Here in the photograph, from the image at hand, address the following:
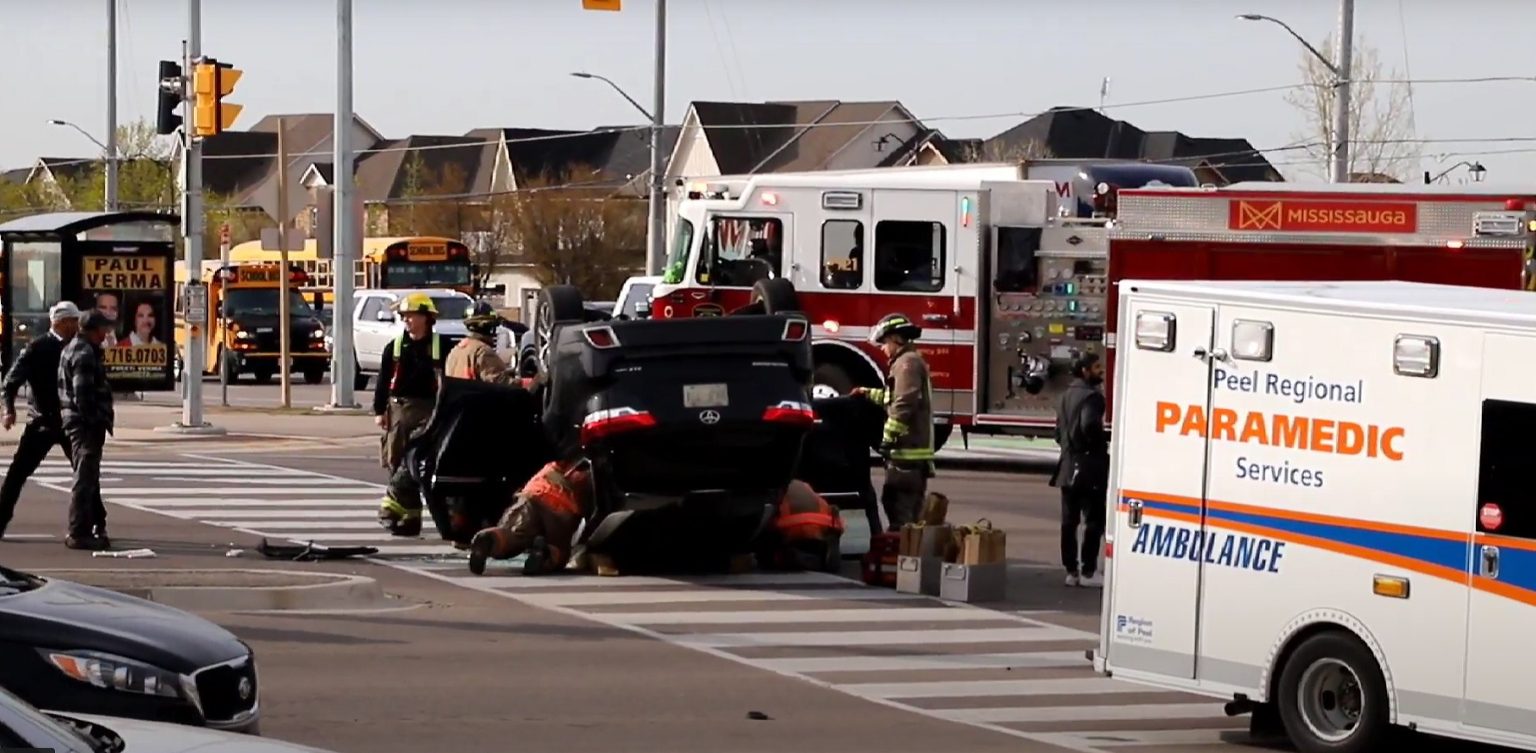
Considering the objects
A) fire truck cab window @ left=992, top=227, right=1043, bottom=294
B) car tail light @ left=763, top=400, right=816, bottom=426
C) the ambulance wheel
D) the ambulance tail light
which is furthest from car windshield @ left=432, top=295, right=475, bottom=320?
the ambulance tail light

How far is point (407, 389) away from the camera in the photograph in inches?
719

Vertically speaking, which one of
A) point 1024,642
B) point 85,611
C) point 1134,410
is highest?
point 1134,410

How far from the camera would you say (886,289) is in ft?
82.6

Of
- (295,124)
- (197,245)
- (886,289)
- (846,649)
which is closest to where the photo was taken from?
(846,649)

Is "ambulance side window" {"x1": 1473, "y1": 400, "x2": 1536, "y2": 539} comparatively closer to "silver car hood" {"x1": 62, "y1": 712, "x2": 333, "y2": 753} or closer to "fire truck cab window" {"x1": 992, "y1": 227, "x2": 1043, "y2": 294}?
"silver car hood" {"x1": 62, "y1": 712, "x2": 333, "y2": 753}

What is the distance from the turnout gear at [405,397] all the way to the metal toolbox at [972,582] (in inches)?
176

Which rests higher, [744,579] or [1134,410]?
Answer: [1134,410]

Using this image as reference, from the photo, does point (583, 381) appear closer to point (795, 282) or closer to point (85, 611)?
point (85, 611)

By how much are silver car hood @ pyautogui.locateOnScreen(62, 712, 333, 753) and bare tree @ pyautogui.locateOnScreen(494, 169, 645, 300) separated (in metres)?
69.0

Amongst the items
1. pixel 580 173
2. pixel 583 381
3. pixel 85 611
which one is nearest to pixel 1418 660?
pixel 85 611

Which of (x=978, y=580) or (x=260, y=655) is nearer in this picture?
(x=260, y=655)

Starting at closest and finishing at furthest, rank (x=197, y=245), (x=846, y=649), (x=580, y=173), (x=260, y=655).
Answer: (x=260, y=655)
(x=846, y=649)
(x=197, y=245)
(x=580, y=173)

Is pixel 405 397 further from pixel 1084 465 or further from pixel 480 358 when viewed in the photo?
pixel 1084 465

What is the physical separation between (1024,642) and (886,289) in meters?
11.0
